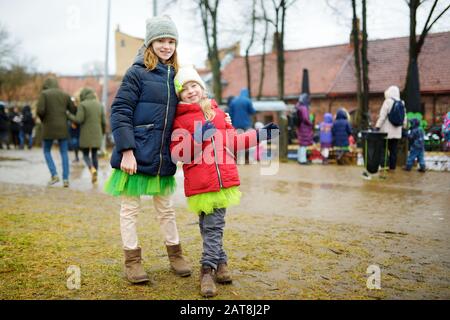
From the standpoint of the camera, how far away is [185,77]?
3.43 meters

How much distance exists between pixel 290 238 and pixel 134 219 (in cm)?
195

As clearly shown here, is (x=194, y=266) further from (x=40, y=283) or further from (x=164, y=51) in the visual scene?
(x=164, y=51)

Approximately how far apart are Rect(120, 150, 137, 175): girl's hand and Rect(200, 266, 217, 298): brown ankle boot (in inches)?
35.8

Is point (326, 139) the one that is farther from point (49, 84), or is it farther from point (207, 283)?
point (207, 283)

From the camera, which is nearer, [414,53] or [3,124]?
[414,53]

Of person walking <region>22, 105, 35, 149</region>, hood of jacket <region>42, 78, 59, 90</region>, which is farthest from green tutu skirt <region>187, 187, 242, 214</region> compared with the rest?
person walking <region>22, 105, 35, 149</region>

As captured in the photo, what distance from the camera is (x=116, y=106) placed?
337 cm

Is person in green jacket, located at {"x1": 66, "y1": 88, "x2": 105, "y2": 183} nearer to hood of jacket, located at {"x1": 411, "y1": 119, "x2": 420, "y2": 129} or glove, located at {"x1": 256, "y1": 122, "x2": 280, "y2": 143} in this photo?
glove, located at {"x1": 256, "y1": 122, "x2": 280, "y2": 143}

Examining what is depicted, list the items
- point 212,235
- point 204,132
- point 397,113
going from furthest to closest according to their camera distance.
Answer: point 397,113 < point 212,235 < point 204,132

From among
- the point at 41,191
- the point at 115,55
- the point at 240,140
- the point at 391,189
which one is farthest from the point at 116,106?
the point at 115,55

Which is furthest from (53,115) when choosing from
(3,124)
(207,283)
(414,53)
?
(3,124)

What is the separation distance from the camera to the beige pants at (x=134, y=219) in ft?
11.5

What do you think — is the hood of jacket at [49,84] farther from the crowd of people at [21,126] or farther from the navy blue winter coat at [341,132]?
the crowd of people at [21,126]

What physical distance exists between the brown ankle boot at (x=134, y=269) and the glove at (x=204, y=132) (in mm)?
1031
